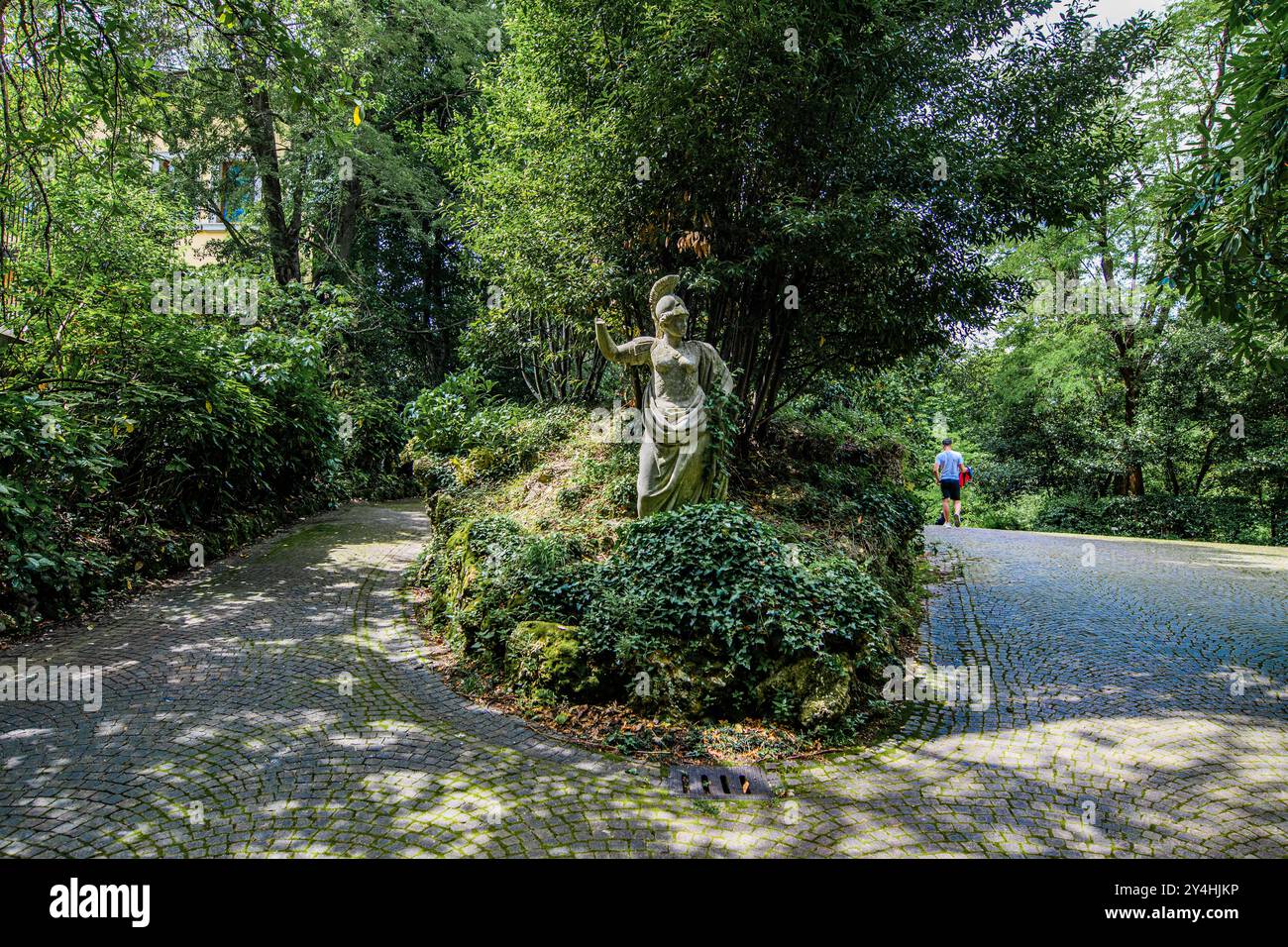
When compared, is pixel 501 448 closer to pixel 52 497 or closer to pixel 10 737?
pixel 52 497

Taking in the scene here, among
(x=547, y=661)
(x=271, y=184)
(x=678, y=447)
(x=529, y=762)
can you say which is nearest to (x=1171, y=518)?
(x=678, y=447)

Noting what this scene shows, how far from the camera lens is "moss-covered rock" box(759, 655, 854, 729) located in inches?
183

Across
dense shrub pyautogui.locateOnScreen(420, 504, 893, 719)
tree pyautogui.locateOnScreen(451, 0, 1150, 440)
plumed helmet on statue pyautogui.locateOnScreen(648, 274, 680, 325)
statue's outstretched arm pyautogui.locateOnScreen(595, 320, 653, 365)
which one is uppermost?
tree pyautogui.locateOnScreen(451, 0, 1150, 440)

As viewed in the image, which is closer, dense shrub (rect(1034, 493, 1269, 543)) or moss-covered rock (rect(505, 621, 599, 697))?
moss-covered rock (rect(505, 621, 599, 697))

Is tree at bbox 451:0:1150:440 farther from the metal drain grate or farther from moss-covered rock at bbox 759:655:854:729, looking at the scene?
the metal drain grate

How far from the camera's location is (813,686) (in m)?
4.75

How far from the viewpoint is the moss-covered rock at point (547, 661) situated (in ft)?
16.0

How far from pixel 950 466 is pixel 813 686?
1121cm

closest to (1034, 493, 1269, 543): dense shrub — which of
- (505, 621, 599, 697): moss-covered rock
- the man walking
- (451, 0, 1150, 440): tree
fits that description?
the man walking

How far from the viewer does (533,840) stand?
3.29 meters

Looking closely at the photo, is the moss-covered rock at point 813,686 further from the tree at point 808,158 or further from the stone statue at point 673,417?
the tree at point 808,158

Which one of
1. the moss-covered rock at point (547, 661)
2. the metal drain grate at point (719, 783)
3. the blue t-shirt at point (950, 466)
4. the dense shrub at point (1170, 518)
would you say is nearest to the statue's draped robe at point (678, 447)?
→ the moss-covered rock at point (547, 661)

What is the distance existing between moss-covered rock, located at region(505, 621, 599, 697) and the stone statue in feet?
5.92

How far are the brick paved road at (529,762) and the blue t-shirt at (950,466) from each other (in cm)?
749
